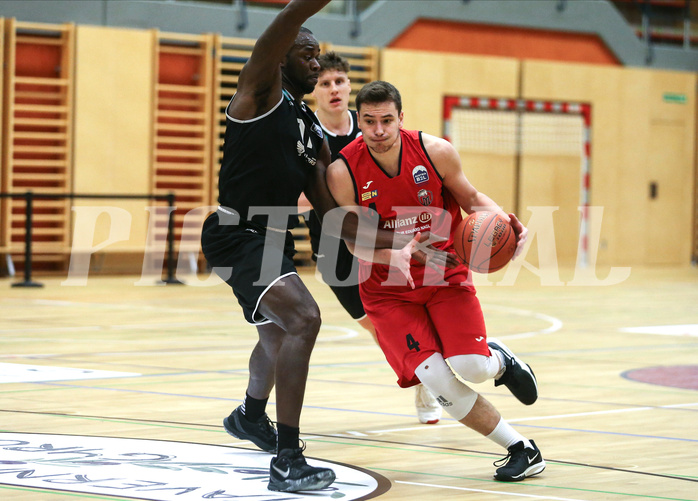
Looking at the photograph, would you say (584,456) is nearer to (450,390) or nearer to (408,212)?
(450,390)

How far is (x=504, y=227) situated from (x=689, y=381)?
9.80 feet

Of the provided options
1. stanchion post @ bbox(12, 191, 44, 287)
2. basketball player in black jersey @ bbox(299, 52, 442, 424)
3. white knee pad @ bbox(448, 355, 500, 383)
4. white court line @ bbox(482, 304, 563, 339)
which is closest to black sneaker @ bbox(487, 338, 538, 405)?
white knee pad @ bbox(448, 355, 500, 383)

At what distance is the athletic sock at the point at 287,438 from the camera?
12.4ft

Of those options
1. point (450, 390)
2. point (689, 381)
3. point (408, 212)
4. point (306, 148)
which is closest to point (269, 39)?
point (306, 148)

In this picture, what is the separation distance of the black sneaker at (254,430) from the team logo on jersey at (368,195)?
1.05 meters

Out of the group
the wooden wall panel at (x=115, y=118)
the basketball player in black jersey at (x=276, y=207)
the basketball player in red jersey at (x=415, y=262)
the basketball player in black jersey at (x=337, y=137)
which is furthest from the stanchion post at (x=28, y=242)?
the basketball player in red jersey at (x=415, y=262)

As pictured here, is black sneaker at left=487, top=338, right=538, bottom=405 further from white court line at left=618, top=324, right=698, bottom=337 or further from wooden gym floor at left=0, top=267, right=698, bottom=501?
white court line at left=618, top=324, right=698, bottom=337

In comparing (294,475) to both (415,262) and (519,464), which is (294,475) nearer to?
(519,464)

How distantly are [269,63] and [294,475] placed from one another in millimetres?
1520

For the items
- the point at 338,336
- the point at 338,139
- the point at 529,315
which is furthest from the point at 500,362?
the point at 529,315

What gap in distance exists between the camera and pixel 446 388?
411 centimetres

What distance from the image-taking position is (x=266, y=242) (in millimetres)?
4059

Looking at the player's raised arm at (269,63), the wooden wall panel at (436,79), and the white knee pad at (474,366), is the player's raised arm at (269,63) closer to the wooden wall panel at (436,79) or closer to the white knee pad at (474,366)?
the white knee pad at (474,366)

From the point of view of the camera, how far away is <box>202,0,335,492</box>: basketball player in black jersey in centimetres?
379
